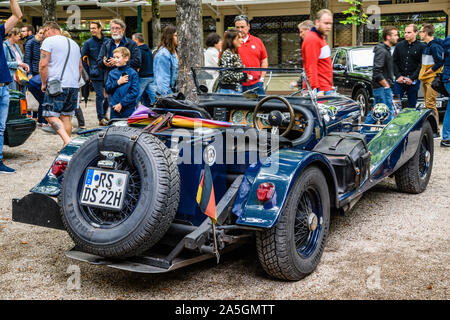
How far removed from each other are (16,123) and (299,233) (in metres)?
5.41

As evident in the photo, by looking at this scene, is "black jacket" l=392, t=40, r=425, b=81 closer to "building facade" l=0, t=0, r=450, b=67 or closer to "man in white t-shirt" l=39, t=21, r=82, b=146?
"man in white t-shirt" l=39, t=21, r=82, b=146

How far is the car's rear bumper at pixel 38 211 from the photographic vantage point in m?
3.77

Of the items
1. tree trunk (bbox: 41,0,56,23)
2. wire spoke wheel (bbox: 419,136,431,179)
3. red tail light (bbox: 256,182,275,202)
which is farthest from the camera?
tree trunk (bbox: 41,0,56,23)

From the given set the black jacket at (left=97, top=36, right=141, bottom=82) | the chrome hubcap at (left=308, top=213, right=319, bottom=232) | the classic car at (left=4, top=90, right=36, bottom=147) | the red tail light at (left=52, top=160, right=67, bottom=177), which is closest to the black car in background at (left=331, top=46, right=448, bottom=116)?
the black jacket at (left=97, top=36, right=141, bottom=82)

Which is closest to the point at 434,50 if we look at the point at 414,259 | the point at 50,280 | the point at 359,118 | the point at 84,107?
the point at 359,118

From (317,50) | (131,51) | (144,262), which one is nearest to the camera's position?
(144,262)

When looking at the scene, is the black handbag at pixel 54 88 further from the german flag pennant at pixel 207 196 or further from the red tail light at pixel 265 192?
the red tail light at pixel 265 192

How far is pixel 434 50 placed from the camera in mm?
9602

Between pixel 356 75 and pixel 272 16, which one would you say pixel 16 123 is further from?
pixel 272 16

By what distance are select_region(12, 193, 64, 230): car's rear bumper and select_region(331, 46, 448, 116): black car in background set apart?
875 centimetres

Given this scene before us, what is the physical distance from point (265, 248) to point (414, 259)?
1350 millimetres

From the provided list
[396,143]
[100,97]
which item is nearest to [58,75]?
[100,97]

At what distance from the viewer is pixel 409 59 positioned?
384 inches

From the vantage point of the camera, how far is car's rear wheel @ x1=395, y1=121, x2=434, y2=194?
5.95m
